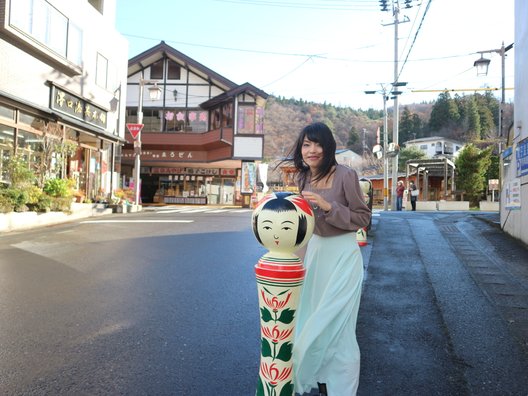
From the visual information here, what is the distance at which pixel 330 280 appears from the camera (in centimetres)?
228

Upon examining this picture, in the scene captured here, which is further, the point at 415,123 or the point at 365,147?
the point at 415,123

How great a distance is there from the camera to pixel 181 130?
28719 millimetres

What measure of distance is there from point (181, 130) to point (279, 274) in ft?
91.6

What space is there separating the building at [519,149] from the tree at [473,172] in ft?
73.1

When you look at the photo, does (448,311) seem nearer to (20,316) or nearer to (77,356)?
(77,356)

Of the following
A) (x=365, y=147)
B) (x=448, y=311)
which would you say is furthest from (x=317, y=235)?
(x=365, y=147)

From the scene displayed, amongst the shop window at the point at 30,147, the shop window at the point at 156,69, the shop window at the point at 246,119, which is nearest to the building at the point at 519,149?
the shop window at the point at 30,147

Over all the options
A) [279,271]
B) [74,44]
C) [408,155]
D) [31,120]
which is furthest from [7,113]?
[408,155]

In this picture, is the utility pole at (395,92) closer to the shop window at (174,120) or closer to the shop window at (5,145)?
the shop window at (174,120)

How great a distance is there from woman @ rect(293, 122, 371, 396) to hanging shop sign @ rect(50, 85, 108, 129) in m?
14.0

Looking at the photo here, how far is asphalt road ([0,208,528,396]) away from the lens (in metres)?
2.71

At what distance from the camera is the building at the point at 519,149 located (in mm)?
8258

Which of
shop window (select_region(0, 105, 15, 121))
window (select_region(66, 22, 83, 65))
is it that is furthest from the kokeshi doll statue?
window (select_region(66, 22, 83, 65))

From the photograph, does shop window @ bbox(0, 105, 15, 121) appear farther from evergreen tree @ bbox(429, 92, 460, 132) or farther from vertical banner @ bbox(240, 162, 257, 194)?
evergreen tree @ bbox(429, 92, 460, 132)
